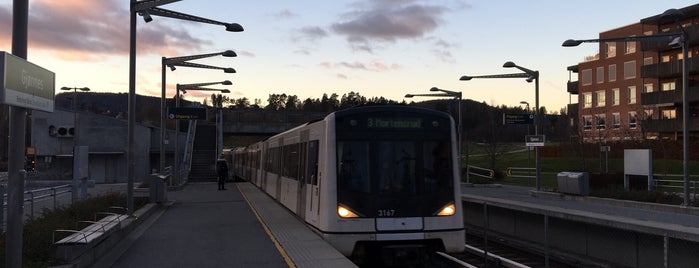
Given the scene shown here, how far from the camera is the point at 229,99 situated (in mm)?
172750

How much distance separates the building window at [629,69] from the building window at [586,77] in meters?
6.18

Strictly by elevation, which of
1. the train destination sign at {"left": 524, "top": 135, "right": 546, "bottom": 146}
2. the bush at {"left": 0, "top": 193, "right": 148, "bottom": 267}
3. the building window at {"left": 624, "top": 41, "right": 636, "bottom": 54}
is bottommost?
the bush at {"left": 0, "top": 193, "right": 148, "bottom": 267}

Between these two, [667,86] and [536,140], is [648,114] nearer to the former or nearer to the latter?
[667,86]

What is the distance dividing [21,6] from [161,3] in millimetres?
8653

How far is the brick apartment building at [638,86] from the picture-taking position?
53.6 m

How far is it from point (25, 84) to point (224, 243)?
A: 262 inches

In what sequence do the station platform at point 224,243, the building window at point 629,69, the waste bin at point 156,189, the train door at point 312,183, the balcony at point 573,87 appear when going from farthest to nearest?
the balcony at point 573,87
the building window at point 629,69
the waste bin at point 156,189
the train door at point 312,183
the station platform at point 224,243

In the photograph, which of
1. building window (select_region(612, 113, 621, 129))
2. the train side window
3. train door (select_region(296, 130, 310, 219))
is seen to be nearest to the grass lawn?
building window (select_region(612, 113, 621, 129))

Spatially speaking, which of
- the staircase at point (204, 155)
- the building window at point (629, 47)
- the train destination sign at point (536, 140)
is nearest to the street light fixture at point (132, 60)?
the train destination sign at point (536, 140)

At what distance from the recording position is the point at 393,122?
1097 cm

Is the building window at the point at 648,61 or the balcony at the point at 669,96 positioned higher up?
the building window at the point at 648,61

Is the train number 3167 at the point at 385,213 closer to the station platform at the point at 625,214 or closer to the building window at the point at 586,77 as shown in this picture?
the station platform at the point at 625,214

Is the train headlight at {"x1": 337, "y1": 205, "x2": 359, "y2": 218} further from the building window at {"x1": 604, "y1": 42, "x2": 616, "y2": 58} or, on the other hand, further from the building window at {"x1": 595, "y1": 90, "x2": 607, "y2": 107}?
the building window at {"x1": 604, "y1": 42, "x2": 616, "y2": 58}

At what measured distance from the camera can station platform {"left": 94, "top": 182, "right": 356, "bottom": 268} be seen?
9.68 metres
